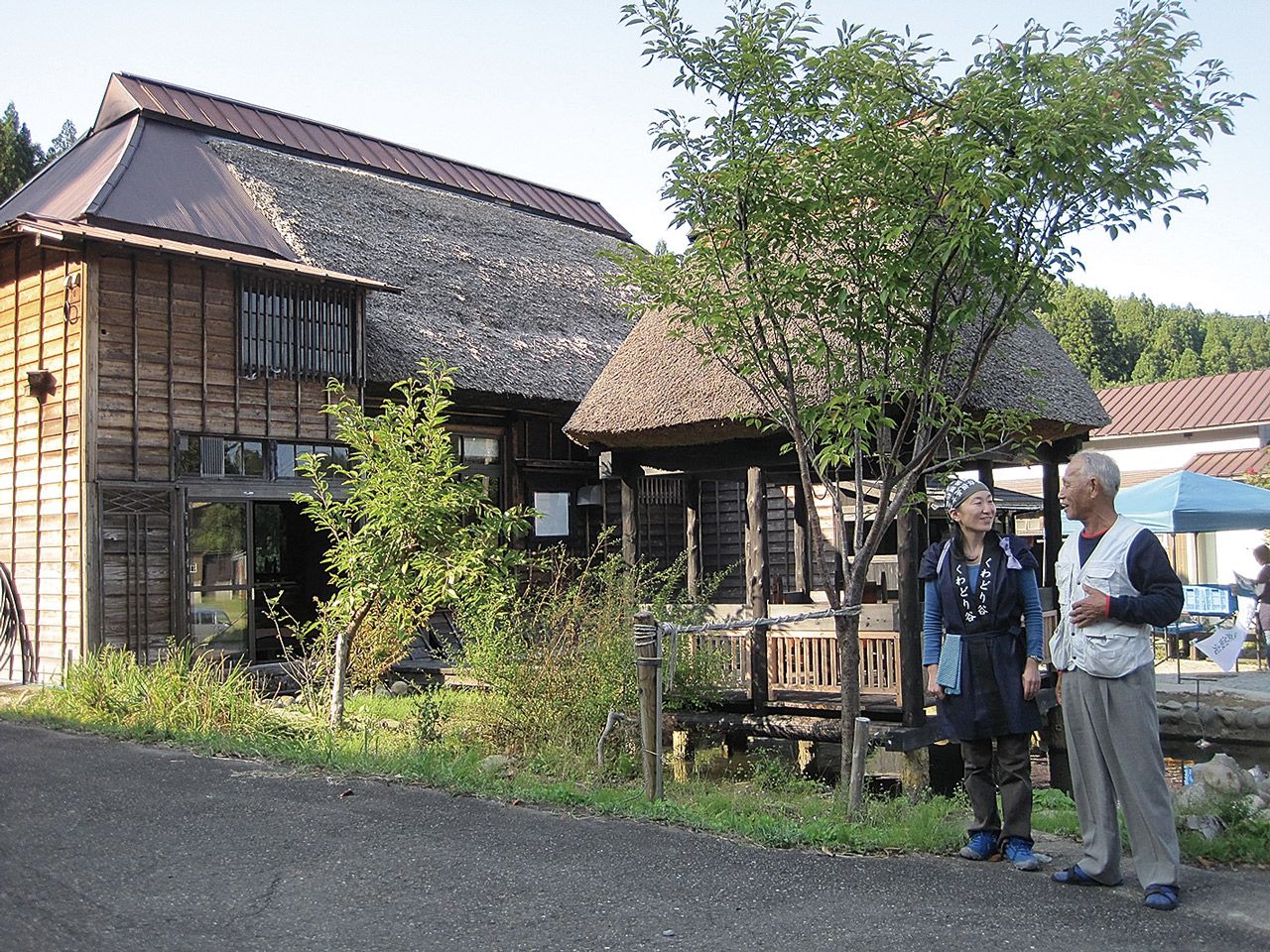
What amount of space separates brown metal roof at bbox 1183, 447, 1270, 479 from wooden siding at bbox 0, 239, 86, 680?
19.5 m

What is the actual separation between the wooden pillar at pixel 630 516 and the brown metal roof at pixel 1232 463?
1438cm

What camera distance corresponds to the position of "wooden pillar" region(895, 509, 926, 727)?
8.30 meters

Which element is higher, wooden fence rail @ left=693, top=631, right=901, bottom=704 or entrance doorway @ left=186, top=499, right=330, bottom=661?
entrance doorway @ left=186, top=499, right=330, bottom=661

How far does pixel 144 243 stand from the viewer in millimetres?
10141

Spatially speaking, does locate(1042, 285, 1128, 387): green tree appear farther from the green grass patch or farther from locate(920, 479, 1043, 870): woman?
locate(920, 479, 1043, 870): woman

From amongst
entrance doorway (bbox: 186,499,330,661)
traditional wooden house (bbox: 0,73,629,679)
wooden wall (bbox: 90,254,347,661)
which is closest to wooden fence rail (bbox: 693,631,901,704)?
entrance doorway (bbox: 186,499,330,661)

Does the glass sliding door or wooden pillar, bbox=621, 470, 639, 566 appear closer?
the glass sliding door

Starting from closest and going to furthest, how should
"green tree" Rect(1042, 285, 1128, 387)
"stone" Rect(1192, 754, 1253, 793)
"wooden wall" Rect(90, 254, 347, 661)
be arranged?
"stone" Rect(1192, 754, 1253, 793) < "wooden wall" Rect(90, 254, 347, 661) < "green tree" Rect(1042, 285, 1128, 387)

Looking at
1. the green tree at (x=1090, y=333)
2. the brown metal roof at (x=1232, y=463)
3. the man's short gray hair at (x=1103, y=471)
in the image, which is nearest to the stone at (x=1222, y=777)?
the man's short gray hair at (x=1103, y=471)

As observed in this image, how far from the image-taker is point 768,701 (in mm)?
8938

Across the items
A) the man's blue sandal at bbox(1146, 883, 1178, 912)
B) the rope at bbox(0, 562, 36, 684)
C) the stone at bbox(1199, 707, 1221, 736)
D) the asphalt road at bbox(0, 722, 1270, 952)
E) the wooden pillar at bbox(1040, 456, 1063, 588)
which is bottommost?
the stone at bbox(1199, 707, 1221, 736)

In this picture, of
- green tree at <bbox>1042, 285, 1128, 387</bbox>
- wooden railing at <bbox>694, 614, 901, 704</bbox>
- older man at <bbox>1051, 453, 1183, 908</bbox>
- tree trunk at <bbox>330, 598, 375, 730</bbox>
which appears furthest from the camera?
green tree at <bbox>1042, 285, 1128, 387</bbox>

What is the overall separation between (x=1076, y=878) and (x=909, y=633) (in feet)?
13.0

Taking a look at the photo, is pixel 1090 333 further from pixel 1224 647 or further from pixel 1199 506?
pixel 1224 647
